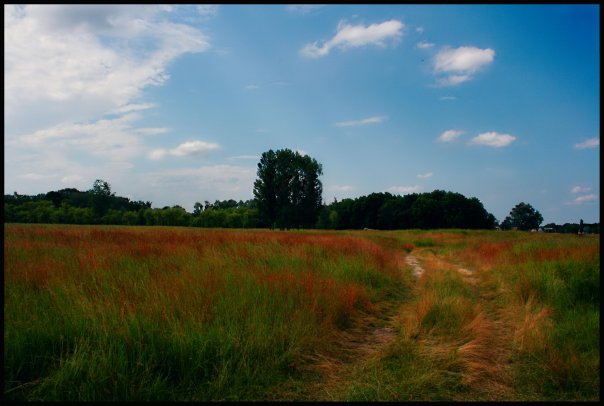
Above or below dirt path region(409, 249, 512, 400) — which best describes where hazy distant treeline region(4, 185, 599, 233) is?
above

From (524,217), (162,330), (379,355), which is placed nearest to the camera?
(162,330)

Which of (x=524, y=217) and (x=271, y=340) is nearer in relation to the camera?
(x=271, y=340)

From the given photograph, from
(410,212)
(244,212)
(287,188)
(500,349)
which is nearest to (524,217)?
(410,212)

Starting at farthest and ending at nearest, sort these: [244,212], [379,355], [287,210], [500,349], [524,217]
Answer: [524,217] < [244,212] < [287,210] < [500,349] < [379,355]

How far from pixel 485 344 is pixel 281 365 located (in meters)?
2.77

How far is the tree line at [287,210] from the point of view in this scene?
162 feet

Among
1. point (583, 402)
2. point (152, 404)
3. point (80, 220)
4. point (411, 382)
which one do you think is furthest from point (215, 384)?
point (80, 220)

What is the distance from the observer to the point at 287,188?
4925 centimetres

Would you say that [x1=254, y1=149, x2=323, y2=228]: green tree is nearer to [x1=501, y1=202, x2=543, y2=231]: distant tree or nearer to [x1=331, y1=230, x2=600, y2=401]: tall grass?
[x1=331, y1=230, x2=600, y2=401]: tall grass

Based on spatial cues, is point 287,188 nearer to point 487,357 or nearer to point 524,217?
point 487,357

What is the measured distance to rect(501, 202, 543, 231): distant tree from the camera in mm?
110781

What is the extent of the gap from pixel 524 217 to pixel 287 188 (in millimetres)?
99959

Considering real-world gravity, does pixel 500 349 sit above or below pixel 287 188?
below

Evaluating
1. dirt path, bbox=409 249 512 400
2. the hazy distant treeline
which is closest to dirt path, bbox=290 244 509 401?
dirt path, bbox=409 249 512 400
